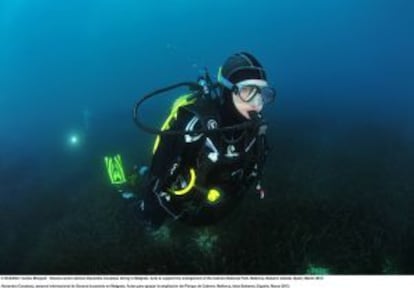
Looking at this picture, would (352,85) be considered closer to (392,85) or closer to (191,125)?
(392,85)

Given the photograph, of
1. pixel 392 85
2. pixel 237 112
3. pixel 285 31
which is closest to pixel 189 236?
pixel 237 112

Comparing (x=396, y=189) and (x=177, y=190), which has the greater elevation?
(x=177, y=190)

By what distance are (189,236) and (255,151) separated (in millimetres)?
1509

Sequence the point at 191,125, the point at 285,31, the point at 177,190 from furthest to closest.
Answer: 1. the point at 285,31
2. the point at 177,190
3. the point at 191,125

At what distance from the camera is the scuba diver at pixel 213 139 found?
2994 millimetres

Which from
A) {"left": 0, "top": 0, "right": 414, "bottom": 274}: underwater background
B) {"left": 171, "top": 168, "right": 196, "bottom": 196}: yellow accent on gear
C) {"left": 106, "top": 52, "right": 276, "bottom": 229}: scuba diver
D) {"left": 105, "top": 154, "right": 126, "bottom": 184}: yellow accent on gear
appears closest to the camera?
{"left": 106, "top": 52, "right": 276, "bottom": 229}: scuba diver

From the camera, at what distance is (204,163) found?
120 inches

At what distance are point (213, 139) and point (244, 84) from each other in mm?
422

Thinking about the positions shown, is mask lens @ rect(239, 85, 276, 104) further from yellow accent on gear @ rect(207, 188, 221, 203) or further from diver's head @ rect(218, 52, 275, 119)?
yellow accent on gear @ rect(207, 188, 221, 203)

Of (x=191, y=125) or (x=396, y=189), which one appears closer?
(x=191, y=125)

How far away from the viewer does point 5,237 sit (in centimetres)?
516

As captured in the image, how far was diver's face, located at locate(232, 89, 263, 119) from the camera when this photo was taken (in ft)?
10.1

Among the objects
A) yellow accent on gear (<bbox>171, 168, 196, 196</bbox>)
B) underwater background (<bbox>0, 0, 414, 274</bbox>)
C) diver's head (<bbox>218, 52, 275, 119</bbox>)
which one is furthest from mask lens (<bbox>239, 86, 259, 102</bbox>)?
underwater background (<bbox>0, 0, 414, 274</bbox>)

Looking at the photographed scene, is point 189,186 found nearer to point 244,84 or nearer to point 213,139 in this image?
point 213,139
